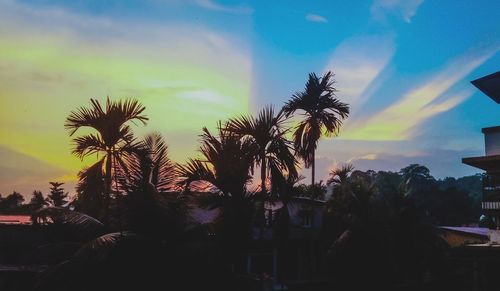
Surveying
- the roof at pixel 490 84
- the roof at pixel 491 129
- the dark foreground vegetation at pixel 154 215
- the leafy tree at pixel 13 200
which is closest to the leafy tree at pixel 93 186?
the dark foreground vegetation at pixel 154 215

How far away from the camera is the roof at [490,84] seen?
44.5ft

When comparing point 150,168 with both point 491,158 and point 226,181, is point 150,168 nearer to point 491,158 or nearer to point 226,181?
point 226,181

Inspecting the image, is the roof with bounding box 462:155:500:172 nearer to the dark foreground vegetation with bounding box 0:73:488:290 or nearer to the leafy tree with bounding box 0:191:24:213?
the dark foreground vegetation with bounding box 0:73:488:290

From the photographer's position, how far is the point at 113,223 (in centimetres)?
1048

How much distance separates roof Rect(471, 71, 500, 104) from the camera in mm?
13559

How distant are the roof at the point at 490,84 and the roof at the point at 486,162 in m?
2.17

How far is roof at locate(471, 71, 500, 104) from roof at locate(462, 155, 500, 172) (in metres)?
2.17

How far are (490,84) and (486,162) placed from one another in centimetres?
237

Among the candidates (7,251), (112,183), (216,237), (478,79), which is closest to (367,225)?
(478,79)

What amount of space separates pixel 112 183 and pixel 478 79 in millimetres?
10963

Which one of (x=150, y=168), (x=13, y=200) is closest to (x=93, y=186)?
(x=150, y=168)

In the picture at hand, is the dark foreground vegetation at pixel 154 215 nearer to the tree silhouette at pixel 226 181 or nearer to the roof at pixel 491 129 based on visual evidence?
the tree silhouette at pixel 226 181

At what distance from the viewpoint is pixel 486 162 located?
1374 centimetres

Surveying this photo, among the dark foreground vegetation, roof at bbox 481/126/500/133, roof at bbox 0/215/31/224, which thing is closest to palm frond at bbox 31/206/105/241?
the dark foreground vegetation
